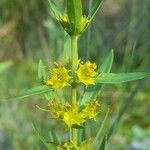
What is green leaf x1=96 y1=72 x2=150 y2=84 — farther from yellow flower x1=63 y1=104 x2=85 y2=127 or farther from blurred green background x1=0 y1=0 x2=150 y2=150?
blurred green background x1=0 y1=0 x2=150 y2=150

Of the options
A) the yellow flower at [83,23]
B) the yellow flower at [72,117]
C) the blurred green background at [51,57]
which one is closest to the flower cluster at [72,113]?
the yellow flower at [72,117]

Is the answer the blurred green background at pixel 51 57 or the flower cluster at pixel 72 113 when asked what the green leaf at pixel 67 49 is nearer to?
the flower cluster at pixel 72 113

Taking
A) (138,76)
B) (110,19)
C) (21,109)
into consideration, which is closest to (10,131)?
(21,109)

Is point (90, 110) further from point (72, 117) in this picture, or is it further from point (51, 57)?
point (51, 57)

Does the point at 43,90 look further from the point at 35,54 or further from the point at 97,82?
the point at 35,54

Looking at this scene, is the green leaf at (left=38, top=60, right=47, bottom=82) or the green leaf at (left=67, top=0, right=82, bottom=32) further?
the green leaf at (left=38, top=60, right=47, bottom=82)

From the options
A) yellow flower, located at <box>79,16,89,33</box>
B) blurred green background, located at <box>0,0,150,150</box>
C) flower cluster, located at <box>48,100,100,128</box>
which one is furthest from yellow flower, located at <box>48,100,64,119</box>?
blurred green background, located at <box>0,0,150,150</box>
